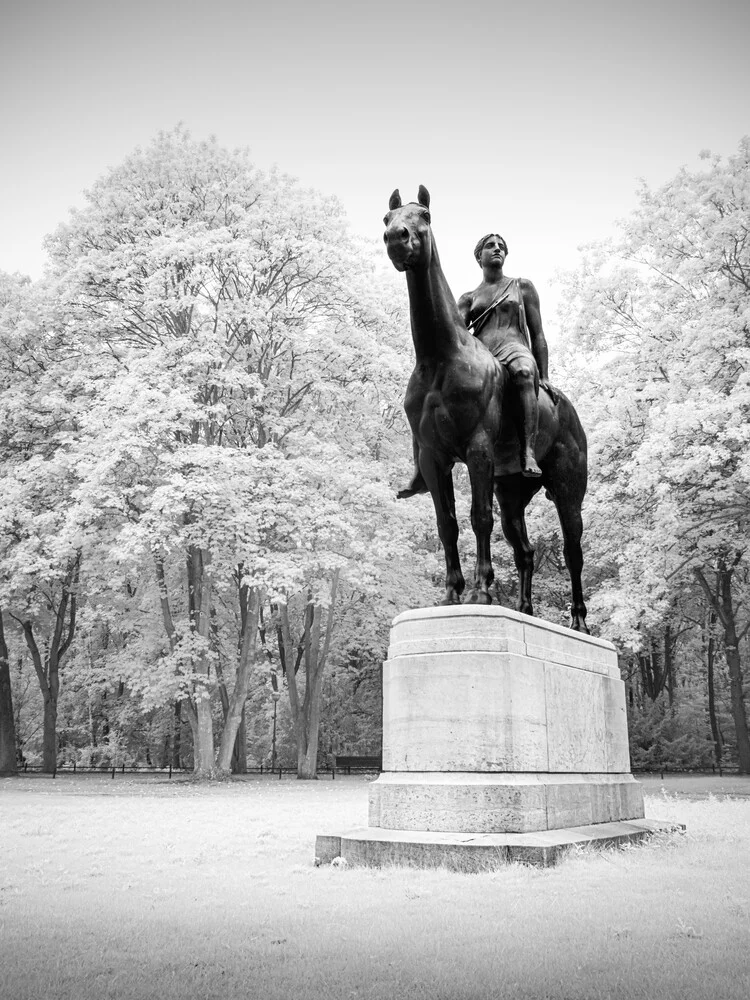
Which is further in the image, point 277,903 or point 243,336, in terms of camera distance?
point 243,336

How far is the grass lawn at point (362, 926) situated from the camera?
13.5 ft

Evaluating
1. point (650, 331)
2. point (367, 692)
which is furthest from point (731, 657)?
point (367, 692)

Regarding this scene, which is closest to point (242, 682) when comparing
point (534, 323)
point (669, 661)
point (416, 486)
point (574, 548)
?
point (574, 548)

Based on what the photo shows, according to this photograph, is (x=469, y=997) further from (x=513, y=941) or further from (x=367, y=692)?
(x=367, y=692)

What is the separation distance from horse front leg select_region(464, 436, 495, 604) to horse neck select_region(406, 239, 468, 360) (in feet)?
3.18

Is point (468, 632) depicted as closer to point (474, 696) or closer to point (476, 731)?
point (474, 696)

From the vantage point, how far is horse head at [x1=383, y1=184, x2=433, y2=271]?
8031mm

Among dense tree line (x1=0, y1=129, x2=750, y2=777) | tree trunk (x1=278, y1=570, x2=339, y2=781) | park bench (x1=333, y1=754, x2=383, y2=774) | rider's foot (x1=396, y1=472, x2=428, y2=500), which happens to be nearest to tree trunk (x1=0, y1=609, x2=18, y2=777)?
dense tree line (x1=0, y1=129, x2=750, y2=777)

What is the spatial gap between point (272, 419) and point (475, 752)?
752 inches

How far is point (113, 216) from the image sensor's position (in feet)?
90.3

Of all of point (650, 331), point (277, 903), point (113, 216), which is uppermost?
point (113, 216)

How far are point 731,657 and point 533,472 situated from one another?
26.3 m

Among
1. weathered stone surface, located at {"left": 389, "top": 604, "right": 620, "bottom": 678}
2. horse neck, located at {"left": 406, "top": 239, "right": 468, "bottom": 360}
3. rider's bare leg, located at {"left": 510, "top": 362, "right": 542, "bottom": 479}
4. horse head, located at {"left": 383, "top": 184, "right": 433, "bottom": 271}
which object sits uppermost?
horse head, located at {"left": 383, "top": 184, "right": 433, "bottom": 271}

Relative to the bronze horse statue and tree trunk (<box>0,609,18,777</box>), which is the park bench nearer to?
A: tree trunk (<box>0,609,18,777</box>)
